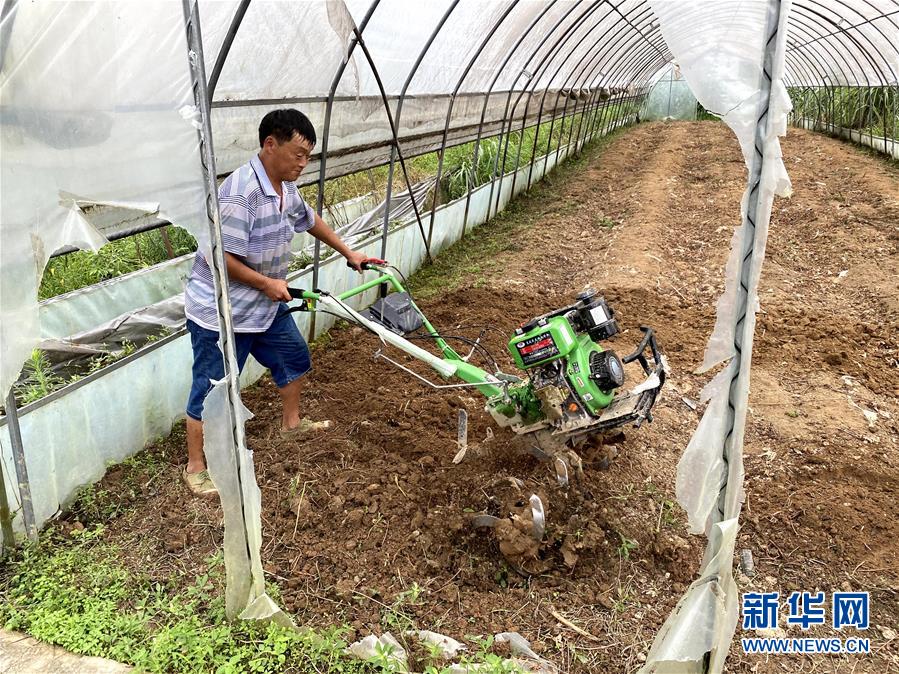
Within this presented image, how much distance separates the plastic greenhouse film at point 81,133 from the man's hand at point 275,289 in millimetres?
766

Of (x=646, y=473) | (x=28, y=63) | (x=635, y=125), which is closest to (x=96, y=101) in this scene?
(x=28, y=63)

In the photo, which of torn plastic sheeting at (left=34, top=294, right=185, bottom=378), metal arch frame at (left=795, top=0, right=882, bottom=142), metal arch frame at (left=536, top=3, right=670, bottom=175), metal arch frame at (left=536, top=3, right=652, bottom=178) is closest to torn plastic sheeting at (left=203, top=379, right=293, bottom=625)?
torn plastic sheeting at (left=34, top=294, right=185, bottom=378)

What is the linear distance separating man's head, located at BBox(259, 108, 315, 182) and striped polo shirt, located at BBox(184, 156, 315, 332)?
2.8 inches

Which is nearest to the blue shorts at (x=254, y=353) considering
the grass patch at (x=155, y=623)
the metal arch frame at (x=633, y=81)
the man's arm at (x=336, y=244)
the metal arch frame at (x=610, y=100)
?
the man's arm at (x=336, y=244)

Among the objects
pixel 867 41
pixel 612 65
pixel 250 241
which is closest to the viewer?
pixel 250 241

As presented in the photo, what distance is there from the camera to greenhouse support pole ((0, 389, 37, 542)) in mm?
2645

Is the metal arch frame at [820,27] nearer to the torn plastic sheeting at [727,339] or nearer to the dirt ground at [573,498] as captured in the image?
the dirt ground at [573,498]

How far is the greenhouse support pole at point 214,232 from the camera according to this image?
6.23ft

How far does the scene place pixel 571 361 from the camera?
2.80 meters

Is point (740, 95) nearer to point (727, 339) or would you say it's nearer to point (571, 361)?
point (727, 339)

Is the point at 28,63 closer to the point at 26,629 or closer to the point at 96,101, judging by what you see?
the point at 96,101

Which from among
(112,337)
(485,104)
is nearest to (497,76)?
(485,104)

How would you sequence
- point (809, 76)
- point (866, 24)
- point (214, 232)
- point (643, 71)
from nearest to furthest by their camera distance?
point (214, 232)
point (866, 24)
point (809, 76)
point (643, 71)

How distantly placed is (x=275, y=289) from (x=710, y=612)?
6.82 ft
